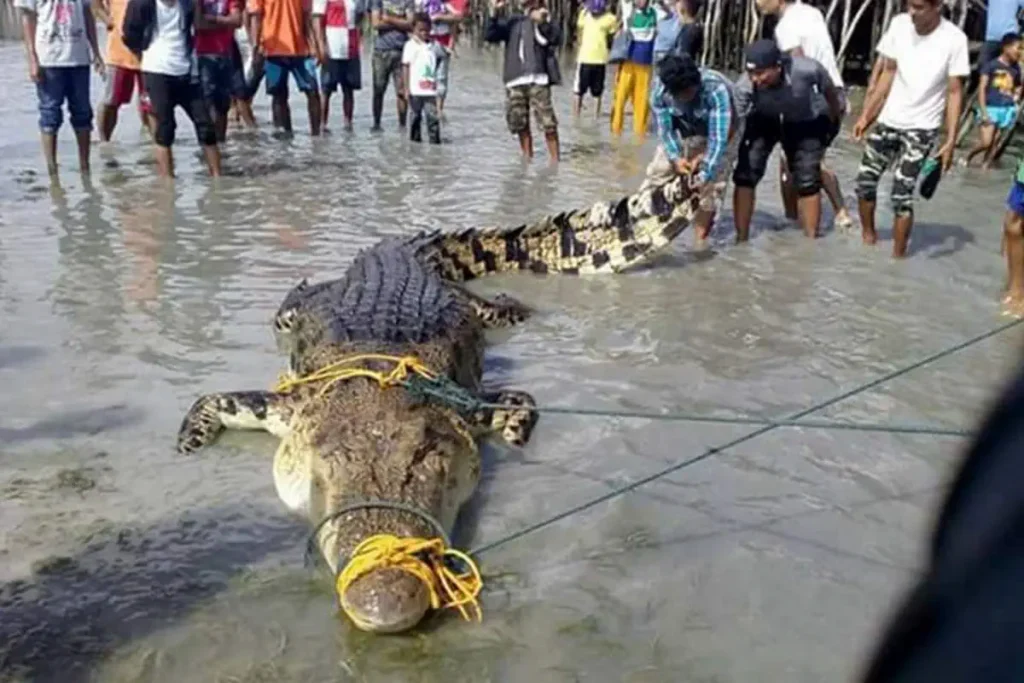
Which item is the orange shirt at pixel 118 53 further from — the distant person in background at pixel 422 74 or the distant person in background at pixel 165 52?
the distant person in background at pixel 422 74

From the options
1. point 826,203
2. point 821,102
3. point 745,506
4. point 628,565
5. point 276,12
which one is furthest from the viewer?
point 276,12

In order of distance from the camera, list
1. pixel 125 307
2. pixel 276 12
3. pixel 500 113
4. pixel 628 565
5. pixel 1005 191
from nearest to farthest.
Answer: pixel 628 565 < pixel 125 307 < pixel 1005 191 < pixel 276 12 < pixel 500 113

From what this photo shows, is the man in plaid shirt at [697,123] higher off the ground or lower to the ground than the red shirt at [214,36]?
lower

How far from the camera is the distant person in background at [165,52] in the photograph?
8.73 metres

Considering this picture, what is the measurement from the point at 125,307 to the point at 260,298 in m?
0.73

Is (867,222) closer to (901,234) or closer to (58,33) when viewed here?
(901,234)

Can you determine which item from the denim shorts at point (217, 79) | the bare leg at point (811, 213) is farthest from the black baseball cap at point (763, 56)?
the denim shorts at point (217, 79)

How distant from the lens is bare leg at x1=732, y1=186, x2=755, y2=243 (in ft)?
26.2

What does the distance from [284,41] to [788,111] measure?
573cm

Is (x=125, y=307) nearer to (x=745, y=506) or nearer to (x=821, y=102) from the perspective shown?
(x=745, y=506)

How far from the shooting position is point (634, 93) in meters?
13.1

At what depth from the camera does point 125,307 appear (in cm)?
635

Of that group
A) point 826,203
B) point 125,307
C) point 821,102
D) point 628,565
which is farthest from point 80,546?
point 826,203

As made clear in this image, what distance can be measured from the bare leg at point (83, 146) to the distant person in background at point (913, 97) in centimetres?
601
